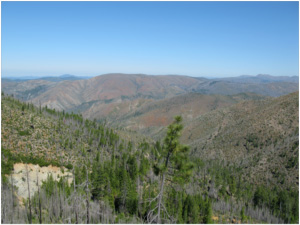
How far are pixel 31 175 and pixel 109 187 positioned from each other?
18080 millimetres

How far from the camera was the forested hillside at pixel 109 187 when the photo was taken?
37.4m

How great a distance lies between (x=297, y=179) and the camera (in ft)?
277

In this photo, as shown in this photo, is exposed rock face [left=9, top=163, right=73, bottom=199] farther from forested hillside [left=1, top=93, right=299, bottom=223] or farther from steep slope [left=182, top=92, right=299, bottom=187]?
steep slope [left=182, top=92, right=299, bottom=187]

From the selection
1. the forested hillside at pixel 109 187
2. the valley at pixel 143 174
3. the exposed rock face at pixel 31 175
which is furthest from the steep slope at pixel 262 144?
the exposed rock face at pixel 31 175

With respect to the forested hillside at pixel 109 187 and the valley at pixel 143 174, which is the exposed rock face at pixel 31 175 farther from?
the forested hillside at pixel 109 187

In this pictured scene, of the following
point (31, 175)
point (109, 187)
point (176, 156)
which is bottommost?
point (109, 187)

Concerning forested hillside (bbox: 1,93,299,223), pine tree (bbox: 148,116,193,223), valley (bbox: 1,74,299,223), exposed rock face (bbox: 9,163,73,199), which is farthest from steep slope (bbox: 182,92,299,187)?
pine tree (bbox: 148,116,193,223)

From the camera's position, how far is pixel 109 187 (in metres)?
50.3

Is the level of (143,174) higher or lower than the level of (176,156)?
lower

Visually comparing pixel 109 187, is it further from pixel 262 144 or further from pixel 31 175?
pixel 262 144

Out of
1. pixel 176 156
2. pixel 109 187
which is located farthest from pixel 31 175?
pixel 176 156

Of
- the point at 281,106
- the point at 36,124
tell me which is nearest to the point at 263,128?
the point at 281,106

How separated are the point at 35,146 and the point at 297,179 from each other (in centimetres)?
9709

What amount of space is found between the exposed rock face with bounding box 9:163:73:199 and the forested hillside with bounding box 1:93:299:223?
0.81 m
